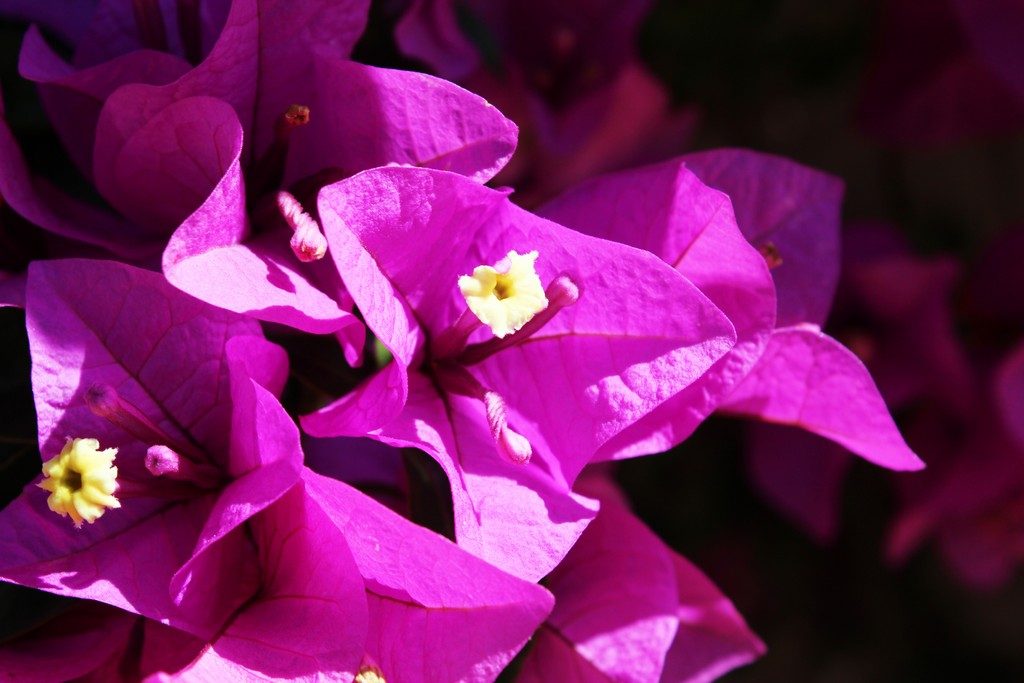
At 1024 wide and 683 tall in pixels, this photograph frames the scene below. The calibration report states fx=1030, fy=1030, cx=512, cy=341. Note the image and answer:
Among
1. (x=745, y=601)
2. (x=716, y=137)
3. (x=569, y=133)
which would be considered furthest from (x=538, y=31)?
(x=745, y=601)

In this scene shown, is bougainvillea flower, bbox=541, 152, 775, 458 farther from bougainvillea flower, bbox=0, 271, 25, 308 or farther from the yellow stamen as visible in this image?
bougainvillea flower, bbox=0, 271, 25, 308

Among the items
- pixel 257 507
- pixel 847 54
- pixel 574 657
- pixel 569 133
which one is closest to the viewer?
pixel 257 507

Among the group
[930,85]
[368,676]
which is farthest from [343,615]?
[930,85]

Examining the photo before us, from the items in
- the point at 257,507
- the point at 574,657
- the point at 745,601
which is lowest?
the point at 745,601

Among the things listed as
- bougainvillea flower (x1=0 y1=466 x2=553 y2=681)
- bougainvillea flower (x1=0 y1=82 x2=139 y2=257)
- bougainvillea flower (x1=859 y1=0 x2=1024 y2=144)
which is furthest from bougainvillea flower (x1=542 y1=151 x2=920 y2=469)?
bougainvillea flower (x1=859 y1=0 x2=1024 y2=144)

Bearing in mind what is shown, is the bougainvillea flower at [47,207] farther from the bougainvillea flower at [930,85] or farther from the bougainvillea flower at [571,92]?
the bougainvillea flower at [930,85]

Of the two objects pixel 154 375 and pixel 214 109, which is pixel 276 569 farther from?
pixel 214 109

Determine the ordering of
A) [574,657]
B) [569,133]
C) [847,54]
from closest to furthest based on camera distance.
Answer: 1. [574,657]
2. [569,133]
3. [847,54]

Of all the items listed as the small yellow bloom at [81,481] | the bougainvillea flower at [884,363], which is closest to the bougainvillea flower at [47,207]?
the small yellow bloom at [81,481]

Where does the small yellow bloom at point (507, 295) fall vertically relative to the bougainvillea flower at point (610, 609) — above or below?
above
